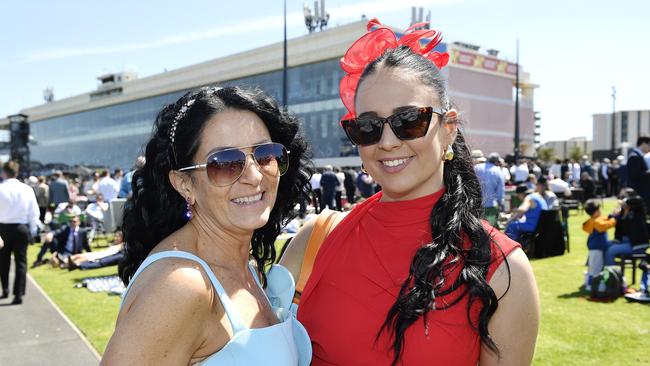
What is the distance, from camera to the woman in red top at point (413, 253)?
1.57 m

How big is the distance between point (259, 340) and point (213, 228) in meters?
0.39

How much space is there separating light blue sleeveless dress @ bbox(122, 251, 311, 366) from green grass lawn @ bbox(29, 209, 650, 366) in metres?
3.61

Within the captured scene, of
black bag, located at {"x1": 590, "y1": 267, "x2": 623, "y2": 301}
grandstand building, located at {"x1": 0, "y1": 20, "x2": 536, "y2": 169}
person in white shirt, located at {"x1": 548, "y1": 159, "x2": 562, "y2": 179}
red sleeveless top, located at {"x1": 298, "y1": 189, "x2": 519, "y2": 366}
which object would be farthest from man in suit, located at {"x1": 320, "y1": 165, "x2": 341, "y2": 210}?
A: red sleeveless top, located at {"x1": 298, "y1": 189, "x2": 519, "y2": 366}

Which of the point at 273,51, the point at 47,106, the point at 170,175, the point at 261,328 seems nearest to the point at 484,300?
the point at 261,328

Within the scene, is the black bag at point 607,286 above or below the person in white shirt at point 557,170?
below

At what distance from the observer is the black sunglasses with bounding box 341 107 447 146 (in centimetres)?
170

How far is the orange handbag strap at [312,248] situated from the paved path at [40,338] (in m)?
3.74

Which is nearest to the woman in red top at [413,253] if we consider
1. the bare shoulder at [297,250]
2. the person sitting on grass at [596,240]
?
the bare shoulder at [297,250]

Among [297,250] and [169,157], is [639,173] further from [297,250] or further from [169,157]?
[169,157]

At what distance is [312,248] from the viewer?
199cm

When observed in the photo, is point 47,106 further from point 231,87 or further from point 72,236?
point 231,87

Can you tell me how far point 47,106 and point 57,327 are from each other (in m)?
96.2

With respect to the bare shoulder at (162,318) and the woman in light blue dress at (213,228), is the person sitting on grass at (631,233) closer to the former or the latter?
the woman in light blue dress at (213,228)

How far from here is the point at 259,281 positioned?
77.3 inches
